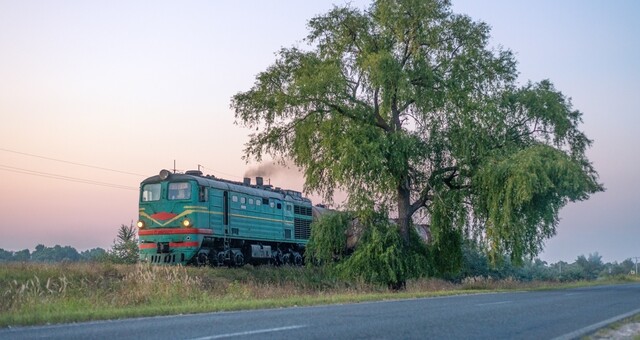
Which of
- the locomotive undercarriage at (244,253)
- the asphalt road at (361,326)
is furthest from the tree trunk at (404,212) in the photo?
the asphalt road at (361,326)

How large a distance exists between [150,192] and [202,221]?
9.78ft

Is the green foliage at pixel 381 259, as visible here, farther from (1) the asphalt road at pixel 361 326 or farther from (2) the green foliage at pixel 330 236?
(1) the asphalt road at pixel 361 326

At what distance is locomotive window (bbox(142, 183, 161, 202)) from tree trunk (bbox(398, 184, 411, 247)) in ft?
34.7

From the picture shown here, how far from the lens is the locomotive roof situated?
34094 millimetres

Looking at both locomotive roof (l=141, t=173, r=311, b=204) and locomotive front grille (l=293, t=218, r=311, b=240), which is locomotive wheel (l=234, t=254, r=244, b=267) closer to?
locomotive roof (l=141, t=173, r=311, b=204)

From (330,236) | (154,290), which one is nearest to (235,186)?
(330,236)

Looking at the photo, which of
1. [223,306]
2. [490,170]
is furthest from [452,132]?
[223,306]

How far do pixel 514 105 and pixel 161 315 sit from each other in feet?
76.7

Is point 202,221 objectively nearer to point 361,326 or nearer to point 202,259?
point 202,259

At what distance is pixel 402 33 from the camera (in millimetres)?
33188

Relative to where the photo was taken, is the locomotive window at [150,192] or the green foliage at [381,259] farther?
the locomotive window at [150,192]

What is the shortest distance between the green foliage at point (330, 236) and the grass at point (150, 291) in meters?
1.15

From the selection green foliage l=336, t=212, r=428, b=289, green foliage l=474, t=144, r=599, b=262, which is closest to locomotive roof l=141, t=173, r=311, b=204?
green foliage l=336, t=212, r=428, b=289

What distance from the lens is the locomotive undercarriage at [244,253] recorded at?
34.1 meters
